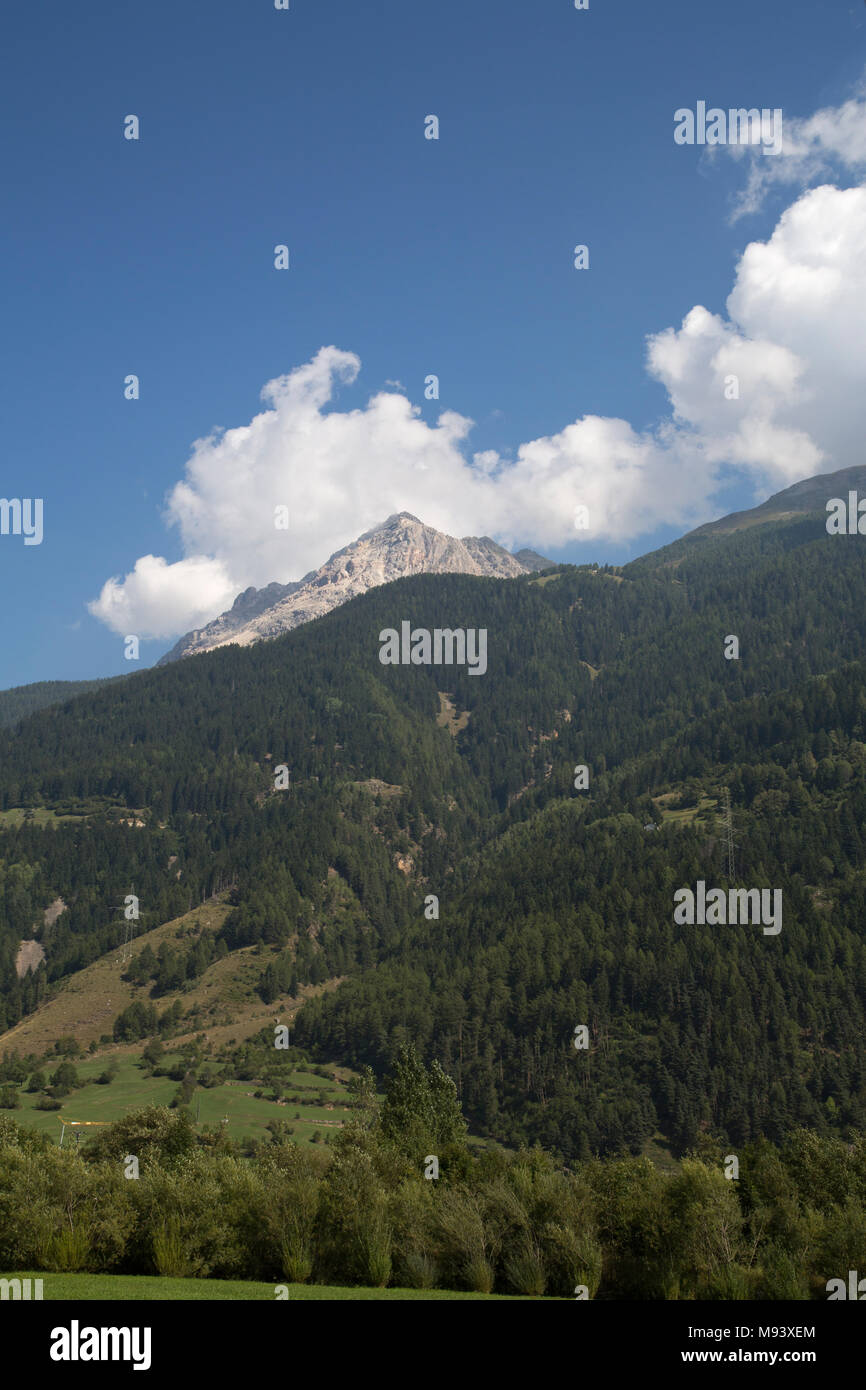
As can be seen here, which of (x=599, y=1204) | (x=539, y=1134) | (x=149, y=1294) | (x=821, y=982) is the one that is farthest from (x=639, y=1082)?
(x=149, y=1294)

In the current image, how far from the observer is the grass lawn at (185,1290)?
40750 millimetres

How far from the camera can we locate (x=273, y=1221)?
52.3m

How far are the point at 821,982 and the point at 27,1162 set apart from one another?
18741 cm

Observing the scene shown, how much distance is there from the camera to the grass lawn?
4075 cm

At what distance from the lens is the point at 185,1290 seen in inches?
1745

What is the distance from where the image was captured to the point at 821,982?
196250mm

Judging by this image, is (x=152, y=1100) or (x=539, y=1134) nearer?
(x=539, y=1134)
